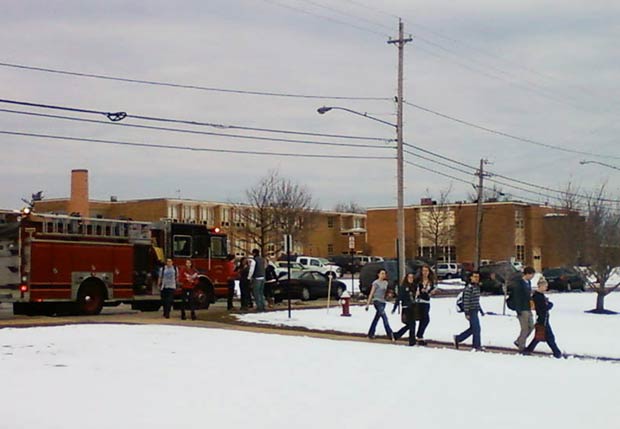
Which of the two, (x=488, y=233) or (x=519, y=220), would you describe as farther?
(x=519, y=220)

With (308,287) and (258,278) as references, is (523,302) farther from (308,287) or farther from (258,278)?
(308,287)

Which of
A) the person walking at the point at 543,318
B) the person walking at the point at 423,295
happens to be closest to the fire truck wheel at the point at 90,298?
the person walking at the point at 423,295

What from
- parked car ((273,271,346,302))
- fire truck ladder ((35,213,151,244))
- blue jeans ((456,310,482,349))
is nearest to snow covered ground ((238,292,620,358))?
blue jeans ((456,310,482,349))

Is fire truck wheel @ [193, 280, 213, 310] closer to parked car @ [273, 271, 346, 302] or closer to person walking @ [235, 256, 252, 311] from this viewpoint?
person walking @ [235, 256, 252, 311]

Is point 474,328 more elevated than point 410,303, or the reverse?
point 410,303

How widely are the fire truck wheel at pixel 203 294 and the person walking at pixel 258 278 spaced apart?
1.99 metres

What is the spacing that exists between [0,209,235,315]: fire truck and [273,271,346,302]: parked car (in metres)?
5.60

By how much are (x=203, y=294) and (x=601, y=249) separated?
15183 mm

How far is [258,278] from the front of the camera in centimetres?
2914

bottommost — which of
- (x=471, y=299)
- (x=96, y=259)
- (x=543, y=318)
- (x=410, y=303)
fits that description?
(x=543, y=318)

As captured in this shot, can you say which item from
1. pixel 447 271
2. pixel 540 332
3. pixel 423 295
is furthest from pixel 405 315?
pixel 447 271

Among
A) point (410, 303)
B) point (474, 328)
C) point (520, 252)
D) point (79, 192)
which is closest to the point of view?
point (474, 328)

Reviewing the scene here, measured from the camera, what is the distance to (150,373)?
48.6ft

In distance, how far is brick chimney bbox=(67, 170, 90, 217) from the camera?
41.3 metres
